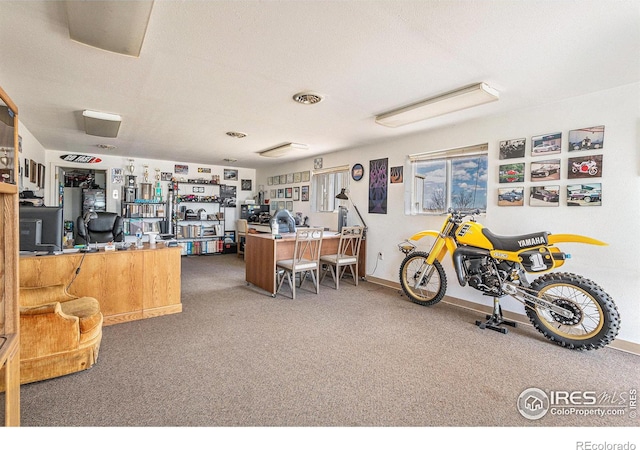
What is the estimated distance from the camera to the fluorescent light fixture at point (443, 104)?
272 cm

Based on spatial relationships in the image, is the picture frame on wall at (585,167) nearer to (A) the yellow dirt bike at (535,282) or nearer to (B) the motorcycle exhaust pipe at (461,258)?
(A) the yellow dirt bike at (535,282)

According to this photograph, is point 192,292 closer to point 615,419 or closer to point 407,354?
point 407,354

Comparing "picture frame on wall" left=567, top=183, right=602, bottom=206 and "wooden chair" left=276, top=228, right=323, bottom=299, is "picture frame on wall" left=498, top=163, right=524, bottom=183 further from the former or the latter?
"wooden chair" left=276, top=228, right=323, bottom=299

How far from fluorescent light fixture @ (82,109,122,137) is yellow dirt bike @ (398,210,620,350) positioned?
428cm

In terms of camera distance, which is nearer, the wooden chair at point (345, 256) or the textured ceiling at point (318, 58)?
the textured ceiling at point (318, 58)

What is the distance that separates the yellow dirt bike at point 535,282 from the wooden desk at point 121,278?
3116 mm

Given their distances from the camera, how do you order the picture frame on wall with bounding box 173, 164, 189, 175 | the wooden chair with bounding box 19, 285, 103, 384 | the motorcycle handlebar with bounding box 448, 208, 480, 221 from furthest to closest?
the picture frame on wall with bounding box 173, 164, 189, 175 < the motorcycle handlebar with bounding box 448, 208, 480, 221 < the wooden chair with bounding box 19, 285, 103, 384

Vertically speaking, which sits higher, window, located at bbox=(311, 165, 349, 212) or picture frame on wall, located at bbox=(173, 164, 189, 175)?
picture frame on wall, located at bbox=(173, 164, 189, 175)

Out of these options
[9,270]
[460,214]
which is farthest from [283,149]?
[9,270]

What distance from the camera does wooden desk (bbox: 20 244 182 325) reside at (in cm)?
278

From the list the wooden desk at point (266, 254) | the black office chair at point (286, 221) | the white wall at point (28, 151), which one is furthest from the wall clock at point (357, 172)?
the white wall at point (28, 151)

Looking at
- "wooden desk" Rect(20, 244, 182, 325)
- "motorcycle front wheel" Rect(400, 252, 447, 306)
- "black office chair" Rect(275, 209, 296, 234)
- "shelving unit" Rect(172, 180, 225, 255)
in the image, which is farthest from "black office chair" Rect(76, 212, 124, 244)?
"motorcycle front wheel" Rect(400, 252, 447, 306)

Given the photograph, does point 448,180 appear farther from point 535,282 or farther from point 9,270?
point 9,270

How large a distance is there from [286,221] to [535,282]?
3828mm
